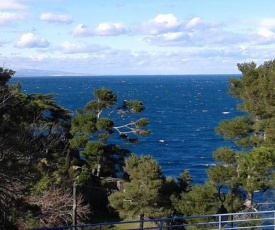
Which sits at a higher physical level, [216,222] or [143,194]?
[216,222]

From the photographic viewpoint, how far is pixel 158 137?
62.9 m

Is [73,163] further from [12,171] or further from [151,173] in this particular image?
[12,171]

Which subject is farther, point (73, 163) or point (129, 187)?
point (73, 163)

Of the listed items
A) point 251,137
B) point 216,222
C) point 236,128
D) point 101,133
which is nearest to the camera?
point 216,222

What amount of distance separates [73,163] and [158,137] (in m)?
32.9

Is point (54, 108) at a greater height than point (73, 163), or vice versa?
point (54, 108)

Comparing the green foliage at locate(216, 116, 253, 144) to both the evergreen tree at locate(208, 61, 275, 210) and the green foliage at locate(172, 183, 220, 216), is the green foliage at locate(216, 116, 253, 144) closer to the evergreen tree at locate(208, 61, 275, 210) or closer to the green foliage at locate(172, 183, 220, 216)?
the evergreen tree at locate(208, 61, 275, 210)

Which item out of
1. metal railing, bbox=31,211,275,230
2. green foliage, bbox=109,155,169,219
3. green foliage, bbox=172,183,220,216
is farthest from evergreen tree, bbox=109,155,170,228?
green foliage, bbox=172,183,220,216

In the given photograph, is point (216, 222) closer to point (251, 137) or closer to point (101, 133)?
point (251, 137)

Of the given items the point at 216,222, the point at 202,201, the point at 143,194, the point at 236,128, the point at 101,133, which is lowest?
the point at 143,194

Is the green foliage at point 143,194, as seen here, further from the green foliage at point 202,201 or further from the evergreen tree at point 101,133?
the evergreen tree at point 101,133

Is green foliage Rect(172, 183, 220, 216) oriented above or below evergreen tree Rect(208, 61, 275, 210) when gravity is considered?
below

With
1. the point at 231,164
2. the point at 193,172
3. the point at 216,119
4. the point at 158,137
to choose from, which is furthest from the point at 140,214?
the point at 216,119

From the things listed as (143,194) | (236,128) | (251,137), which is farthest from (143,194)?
(251,137)
